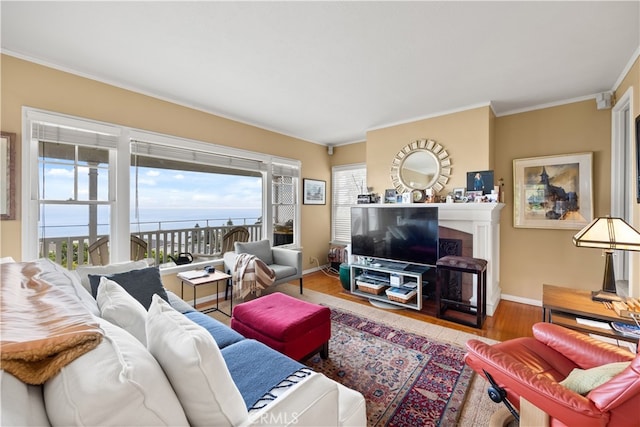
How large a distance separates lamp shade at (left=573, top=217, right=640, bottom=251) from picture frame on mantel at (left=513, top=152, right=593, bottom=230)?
4.60 feet

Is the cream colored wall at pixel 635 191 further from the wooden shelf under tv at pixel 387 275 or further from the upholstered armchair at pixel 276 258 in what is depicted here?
the upholstered armchair at pixel 276 258

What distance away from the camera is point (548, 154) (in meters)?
3.30

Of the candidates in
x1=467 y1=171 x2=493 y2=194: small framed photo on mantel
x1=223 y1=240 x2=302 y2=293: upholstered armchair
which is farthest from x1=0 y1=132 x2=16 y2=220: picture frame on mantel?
x1=467 y1=171 x2=493 y2=194: small framed photo on mantel

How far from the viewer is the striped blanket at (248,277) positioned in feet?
10.5

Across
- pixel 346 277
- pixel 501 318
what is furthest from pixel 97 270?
pixel 501 318

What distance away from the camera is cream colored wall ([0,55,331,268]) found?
2246 millimetres

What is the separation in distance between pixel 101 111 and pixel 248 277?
235 cm

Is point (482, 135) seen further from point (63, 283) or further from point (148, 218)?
point (148, 218)

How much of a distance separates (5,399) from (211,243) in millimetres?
4189

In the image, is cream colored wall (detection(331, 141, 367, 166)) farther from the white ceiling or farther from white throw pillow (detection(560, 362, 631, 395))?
white throw pillow (detection(560, 362, 631, 395))

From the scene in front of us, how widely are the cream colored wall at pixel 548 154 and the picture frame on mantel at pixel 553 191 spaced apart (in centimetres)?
8

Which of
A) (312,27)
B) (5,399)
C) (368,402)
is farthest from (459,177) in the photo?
(5,399)

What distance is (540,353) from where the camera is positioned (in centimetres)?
157

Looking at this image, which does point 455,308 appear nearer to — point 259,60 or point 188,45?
point 259,60
